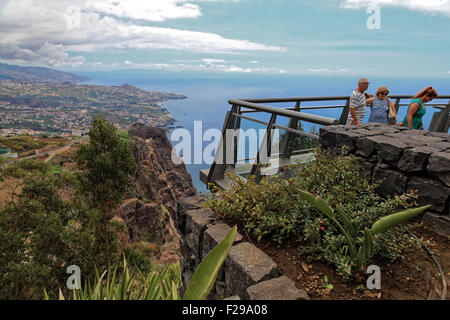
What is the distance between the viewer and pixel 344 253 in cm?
230

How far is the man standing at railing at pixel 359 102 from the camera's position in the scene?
4609mm

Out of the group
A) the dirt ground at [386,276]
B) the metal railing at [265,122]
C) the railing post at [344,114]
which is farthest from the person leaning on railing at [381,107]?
the dirt ground at [386,276]

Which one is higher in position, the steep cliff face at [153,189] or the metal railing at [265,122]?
the metal railing at [265,122]

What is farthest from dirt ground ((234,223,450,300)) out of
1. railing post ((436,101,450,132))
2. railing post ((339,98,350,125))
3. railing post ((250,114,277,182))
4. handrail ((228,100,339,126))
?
railing post ((436,101,450,132))

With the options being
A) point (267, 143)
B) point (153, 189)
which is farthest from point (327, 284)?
point (153, 189)

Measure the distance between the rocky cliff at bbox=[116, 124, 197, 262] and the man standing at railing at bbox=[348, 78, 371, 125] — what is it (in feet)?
91.6

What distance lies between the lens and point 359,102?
4621 mm

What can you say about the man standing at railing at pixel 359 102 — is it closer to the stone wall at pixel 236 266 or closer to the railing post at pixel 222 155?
the railing post at pixel 222 155

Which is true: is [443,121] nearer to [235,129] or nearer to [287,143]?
[287,143]

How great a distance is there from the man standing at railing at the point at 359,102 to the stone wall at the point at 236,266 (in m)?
3.17

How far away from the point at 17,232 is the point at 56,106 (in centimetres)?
11876
